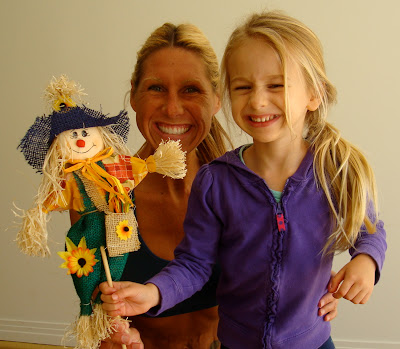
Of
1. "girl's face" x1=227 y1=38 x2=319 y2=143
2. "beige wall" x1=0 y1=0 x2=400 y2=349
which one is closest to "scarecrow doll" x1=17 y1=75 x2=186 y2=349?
"girl's face" x1=227 y1=38 x2=319 y2=143

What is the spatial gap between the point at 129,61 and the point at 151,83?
990 mm

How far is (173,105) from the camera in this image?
1.19 meters

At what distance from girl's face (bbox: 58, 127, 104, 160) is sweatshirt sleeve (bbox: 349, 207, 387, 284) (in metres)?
0.51

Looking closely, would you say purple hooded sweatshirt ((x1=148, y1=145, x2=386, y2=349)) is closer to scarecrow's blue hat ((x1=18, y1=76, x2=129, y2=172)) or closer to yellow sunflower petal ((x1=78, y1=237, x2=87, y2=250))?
yellow sunflower petal ((x1=78, y1=237, x2=87, y2=250))

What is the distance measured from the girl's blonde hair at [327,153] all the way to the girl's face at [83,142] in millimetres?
287

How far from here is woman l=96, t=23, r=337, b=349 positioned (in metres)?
1.21

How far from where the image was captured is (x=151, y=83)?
1224mm

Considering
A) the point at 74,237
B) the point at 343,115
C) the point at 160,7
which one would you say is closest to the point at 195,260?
the point at 74,237

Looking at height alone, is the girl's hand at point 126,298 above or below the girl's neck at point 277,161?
below

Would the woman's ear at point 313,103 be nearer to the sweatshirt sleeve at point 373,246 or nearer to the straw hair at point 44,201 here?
the sweatshirt sleeve at point 373,246

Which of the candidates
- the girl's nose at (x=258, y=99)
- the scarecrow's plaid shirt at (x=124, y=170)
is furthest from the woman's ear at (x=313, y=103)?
the scarecrow's plaid shirt at (x=124, y=170)

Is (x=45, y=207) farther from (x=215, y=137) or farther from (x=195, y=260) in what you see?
(x=215, y=137)

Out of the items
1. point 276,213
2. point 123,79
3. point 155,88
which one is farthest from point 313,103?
point 123,79

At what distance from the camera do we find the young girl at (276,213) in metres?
0.87
